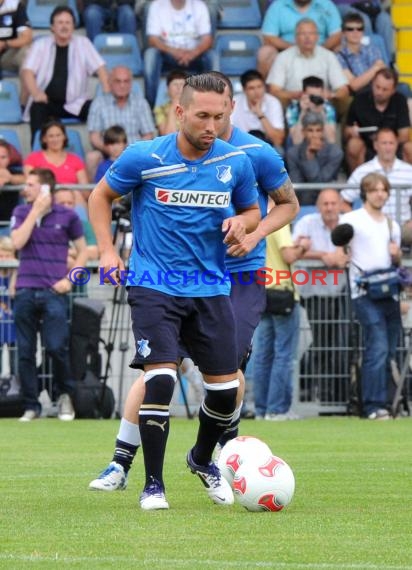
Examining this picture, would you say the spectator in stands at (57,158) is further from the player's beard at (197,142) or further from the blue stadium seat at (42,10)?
the player's beard at (197,142)

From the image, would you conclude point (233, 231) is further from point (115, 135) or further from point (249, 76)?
point (249, 76)

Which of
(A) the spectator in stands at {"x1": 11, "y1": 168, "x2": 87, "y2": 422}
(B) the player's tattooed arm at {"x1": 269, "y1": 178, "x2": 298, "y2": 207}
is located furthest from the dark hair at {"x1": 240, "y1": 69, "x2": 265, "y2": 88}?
(B) the player's tattooed arm at {"x1": 269, "y1": 178, "x2": 298, "y2": 207}

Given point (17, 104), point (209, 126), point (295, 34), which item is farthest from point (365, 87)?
point (209, 126)

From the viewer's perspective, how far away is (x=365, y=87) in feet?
66.6

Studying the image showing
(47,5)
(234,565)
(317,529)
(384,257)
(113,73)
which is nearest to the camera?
(234,565)

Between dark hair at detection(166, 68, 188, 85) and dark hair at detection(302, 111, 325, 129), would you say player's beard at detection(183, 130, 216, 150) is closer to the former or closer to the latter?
dark hair at detection(302, 111, 325, 129)

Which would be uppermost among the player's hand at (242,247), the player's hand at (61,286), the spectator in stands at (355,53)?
the spectator in stands at (355,53)

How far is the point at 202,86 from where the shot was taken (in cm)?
755

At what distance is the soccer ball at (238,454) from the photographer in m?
8.00

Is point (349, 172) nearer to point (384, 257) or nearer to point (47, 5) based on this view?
point (384, 257)

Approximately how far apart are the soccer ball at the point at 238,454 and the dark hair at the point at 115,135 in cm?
1017

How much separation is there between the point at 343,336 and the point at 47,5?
766 cm

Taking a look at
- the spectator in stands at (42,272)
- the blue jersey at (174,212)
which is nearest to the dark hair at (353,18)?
the spectator in stands at (42,272)

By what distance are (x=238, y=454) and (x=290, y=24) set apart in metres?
13.5
